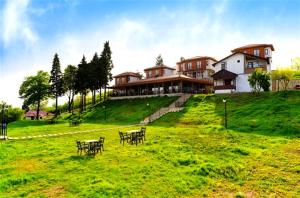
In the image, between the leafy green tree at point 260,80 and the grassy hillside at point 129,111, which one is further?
the grassy hillside at point 129,111

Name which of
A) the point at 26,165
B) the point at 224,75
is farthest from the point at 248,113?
the point at 26,165

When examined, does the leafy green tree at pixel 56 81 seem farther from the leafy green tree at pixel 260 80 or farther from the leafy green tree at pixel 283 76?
the leafy green tree at pixel 283 76

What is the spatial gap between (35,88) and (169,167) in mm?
66540

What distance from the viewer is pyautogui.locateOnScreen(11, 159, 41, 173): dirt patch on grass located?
16.3m

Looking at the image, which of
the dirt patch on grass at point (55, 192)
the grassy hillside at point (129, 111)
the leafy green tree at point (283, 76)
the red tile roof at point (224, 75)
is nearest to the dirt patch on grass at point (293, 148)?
the dirt patch on grass at point (55, 192)

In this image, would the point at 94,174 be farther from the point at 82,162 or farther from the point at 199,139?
the point at 199,139

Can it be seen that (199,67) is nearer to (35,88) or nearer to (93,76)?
(93,76)

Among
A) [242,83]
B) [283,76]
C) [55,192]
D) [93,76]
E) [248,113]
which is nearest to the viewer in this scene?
[55,192]

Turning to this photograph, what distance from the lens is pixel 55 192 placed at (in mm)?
12938

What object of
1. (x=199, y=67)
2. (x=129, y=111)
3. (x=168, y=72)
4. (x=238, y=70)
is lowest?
(x=129, y=111)

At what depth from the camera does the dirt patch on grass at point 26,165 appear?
53.4ft

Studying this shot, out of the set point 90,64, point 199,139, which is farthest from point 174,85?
point 199,139

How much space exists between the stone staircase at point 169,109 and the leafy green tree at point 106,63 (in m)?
22.3

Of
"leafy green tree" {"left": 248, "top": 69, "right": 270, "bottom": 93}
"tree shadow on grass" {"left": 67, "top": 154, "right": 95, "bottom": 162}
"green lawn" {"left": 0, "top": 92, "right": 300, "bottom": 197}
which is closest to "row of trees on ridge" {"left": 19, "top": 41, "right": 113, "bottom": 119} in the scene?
Result: "leafy green tree" {"left": 248, "top": 69, "right": 270, "bottom": 93}
